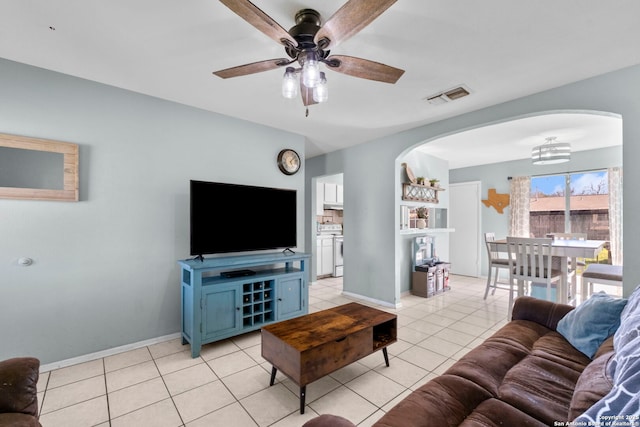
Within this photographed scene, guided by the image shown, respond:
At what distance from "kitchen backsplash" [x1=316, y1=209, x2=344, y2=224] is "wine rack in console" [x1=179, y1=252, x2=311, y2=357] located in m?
2.99

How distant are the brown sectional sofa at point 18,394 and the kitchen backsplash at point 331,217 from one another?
5114 mm

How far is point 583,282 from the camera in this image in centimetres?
355

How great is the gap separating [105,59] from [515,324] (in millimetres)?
3724

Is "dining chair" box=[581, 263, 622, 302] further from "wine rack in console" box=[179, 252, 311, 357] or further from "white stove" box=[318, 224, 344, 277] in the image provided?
"white stove" box=[318, 224, 344, 277]

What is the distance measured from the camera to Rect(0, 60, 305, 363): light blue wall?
7.30ft

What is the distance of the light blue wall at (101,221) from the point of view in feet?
7.30

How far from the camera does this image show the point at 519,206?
17.9 ft

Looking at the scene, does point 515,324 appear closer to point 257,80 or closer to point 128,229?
point 257,80

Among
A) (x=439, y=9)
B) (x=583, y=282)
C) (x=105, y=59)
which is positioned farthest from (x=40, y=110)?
(x=583, y=282)

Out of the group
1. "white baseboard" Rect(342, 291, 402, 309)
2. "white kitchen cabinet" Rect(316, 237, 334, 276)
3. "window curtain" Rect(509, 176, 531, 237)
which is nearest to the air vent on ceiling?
"white baseboard" Rect(342, 291, 402, 309)

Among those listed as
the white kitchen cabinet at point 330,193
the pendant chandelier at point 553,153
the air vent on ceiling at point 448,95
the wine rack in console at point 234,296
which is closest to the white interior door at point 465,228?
the pendant chandelier at point 553,153

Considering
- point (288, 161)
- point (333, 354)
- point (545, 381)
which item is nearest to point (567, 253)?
point (545, 381)

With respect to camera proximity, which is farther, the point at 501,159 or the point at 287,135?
the point at 501,159

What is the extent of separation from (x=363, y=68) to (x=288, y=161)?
7.02ft
